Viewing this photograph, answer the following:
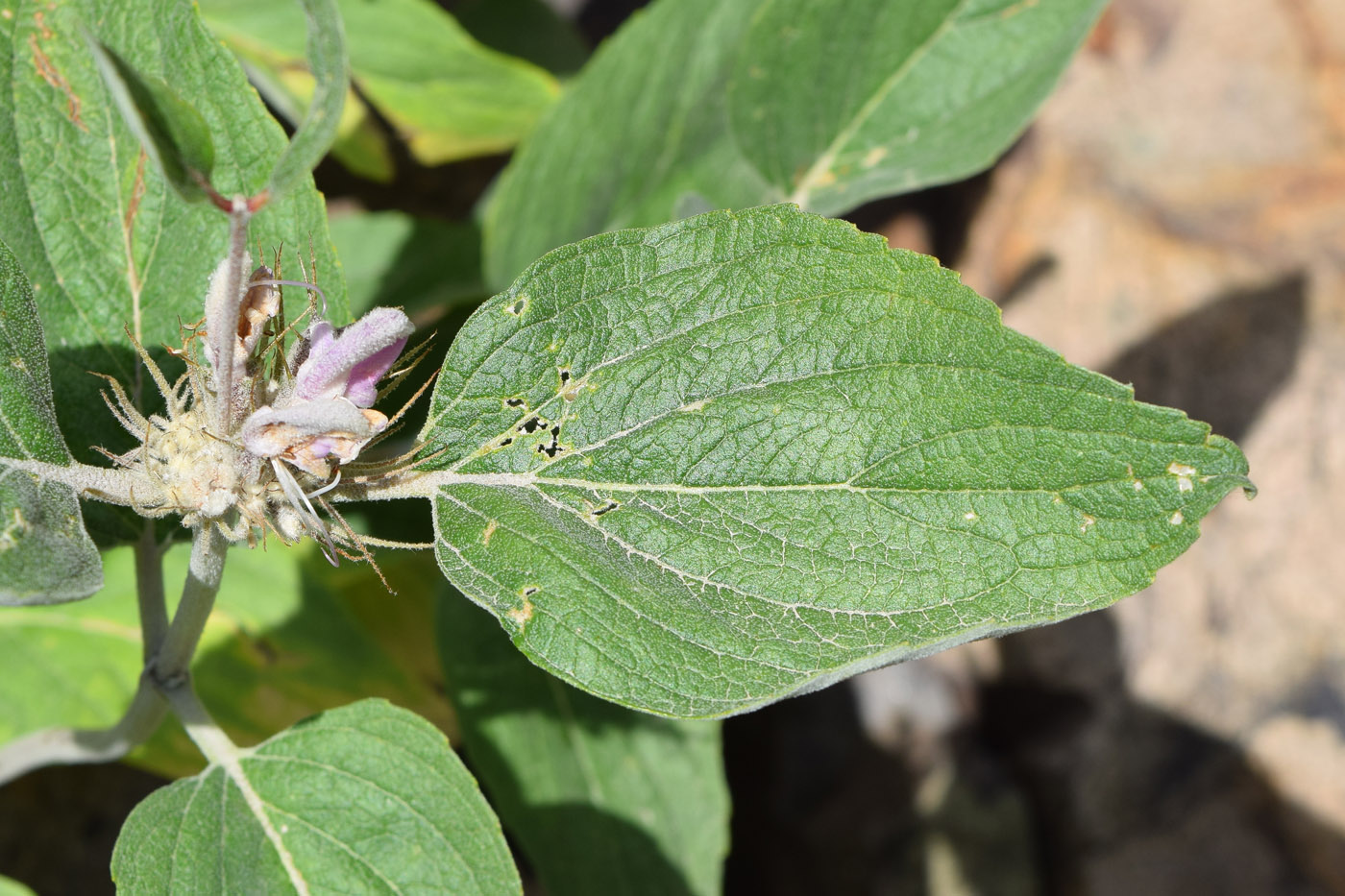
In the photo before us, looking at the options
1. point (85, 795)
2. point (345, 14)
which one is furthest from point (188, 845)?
point (345, 14)

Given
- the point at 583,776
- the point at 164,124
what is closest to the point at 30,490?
the point at 164,124

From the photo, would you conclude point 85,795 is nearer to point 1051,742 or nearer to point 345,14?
point 345,14

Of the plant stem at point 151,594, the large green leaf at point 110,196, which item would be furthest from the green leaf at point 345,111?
the plant stem at point 151,594

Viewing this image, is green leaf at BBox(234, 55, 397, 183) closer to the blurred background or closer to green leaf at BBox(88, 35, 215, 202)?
the blurred background

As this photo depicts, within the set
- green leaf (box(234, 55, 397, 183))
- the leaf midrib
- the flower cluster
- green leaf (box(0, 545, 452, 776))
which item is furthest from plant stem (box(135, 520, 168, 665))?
the leaf midrib

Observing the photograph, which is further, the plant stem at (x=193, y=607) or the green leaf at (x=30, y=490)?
the plant stem at (x=193, y=607)

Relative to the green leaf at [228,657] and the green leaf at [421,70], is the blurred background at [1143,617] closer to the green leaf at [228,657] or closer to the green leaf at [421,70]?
the green leaf at [421,70]
